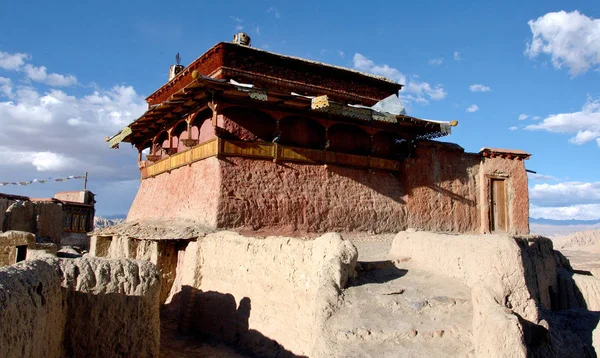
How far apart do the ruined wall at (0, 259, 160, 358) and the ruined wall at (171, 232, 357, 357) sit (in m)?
1.97

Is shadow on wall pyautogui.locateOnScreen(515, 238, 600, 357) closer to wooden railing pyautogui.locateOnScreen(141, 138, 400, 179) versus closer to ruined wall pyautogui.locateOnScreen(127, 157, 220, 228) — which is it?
wooden railing pyautogui.locateOnScreen(141, 138, 400, 179)

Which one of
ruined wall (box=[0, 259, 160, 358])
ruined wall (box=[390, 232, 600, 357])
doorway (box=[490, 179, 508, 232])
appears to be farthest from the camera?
doorway (box=[490, 179, 508, 232])

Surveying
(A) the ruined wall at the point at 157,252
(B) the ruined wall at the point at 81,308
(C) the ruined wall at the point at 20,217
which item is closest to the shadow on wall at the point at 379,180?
(A) the ruined wall at the point at 157,252

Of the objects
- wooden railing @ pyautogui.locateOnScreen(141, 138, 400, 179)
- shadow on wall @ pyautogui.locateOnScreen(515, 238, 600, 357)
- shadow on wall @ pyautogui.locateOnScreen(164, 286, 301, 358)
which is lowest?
shadow on wall @ pyautogui.locateOnScreen(164, 286, 301, 358)

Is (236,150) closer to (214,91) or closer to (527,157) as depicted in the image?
(214,91)

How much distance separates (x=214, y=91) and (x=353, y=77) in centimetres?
656

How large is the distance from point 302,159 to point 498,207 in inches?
318

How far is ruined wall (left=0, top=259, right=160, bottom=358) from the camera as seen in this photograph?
179 inches

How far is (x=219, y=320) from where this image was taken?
34.5 ft

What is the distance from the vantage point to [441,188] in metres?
17.9

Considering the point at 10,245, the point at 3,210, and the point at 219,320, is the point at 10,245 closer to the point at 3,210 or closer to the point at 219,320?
the point at 219,320

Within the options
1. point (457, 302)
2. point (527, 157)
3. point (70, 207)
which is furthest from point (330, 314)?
point (70, 207)

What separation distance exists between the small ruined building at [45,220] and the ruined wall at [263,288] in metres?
3.65

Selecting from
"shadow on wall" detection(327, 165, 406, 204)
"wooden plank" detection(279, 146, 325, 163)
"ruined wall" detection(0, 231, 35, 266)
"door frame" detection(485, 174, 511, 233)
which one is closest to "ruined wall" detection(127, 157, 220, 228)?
"wooden plank" detection(279, 146, 325, 163)
